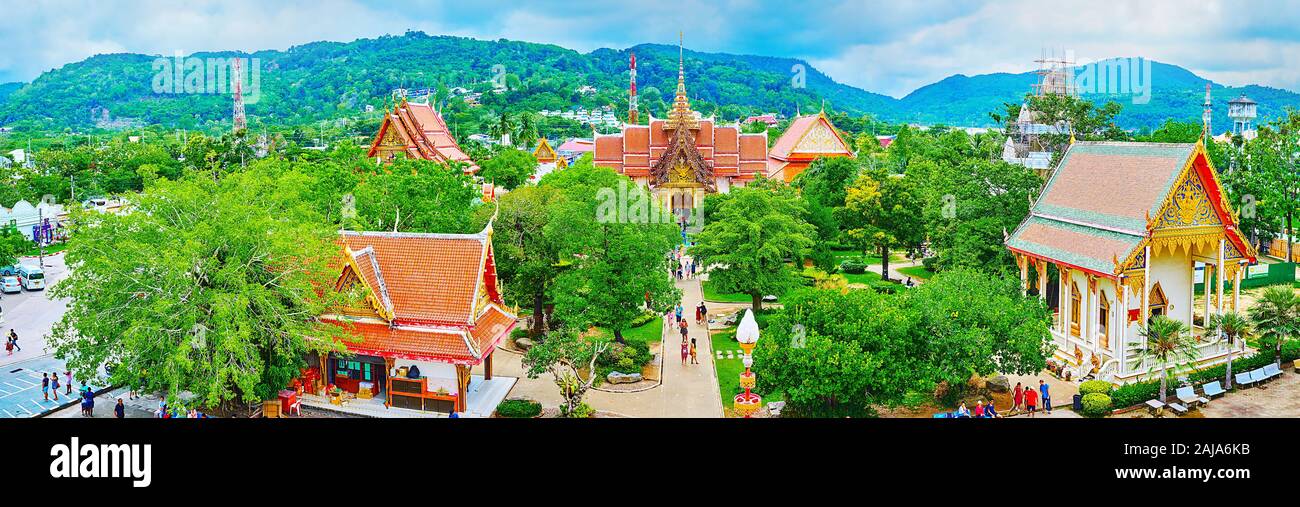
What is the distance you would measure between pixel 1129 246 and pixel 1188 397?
4642 mm

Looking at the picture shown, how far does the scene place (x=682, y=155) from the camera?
232 feet

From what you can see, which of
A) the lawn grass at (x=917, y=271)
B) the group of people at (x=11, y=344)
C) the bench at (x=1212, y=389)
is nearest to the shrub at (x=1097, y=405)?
the bench at (x=1212, y=389)

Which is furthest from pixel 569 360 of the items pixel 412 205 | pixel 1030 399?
pixel 412 205

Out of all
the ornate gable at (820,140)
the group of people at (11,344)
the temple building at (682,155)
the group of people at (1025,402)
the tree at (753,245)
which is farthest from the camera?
the ornate gable at (820,140)

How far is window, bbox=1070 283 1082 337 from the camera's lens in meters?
29.7

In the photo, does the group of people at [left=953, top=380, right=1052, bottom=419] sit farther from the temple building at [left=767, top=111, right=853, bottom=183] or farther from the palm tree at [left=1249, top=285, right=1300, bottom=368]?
the temple building at [left=767, top=111, right=853, bottom=183]

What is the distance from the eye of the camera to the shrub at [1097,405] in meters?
24.3

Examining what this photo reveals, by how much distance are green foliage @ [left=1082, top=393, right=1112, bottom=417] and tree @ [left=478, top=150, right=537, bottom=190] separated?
44402mm

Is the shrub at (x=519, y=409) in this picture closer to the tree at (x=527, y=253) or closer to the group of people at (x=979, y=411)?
the tree at (x=527, y=253)

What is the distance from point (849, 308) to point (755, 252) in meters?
12.4

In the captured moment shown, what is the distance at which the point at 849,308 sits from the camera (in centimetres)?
2333

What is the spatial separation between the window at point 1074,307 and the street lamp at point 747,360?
39.6ft

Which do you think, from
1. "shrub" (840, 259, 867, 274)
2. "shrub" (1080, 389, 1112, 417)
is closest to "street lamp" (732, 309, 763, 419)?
"shrub" (1080, 389, 1112, 417)
